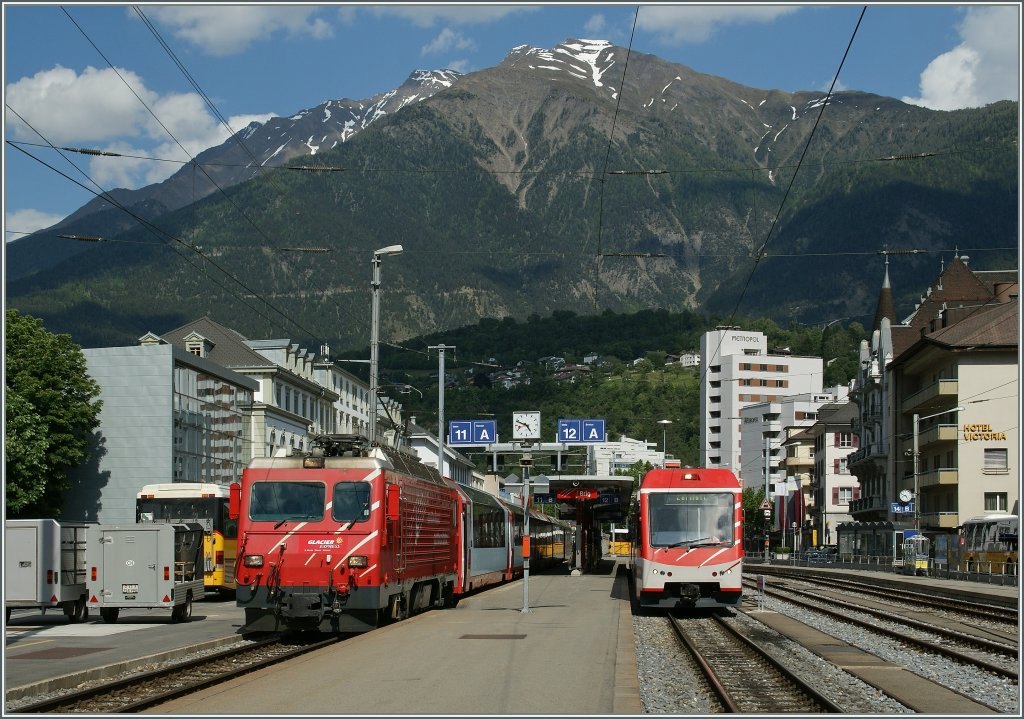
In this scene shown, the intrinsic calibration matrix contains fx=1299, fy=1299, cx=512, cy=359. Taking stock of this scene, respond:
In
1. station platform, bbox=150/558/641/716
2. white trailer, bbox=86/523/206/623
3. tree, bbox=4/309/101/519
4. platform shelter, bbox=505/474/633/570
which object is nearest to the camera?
Answer: station platform, bbox=150/558/641/716

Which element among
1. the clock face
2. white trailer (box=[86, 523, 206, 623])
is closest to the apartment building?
the clock face

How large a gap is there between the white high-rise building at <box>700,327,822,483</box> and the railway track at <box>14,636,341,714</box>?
5946 inches

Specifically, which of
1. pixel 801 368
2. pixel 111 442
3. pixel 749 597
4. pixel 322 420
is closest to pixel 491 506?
pixel 749 597

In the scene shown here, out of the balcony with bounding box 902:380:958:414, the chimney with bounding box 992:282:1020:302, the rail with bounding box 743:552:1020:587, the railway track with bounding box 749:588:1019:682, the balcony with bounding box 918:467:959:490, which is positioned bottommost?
the rail with bounding box 743:552:1020:587

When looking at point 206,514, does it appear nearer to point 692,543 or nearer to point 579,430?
point 692,543

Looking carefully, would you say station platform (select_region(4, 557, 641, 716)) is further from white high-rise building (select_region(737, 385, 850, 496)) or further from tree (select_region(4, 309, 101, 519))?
white high-rise building (select_region(737, 385, 850, 496))

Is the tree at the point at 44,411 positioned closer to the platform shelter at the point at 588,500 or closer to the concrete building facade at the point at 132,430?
the concrete building facade at the point at 132,430

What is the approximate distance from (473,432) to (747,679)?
39765mm

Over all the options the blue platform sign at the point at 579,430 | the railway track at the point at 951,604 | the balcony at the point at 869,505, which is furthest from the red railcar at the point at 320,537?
the balcony at the point at 869,505

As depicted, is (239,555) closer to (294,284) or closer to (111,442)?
(111,442)

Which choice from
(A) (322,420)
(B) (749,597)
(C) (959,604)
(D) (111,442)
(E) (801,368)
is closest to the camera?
(C) (959,604)

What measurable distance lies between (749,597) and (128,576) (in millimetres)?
19337

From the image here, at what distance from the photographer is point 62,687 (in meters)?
15.4

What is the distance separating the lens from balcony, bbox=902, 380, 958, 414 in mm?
73000
